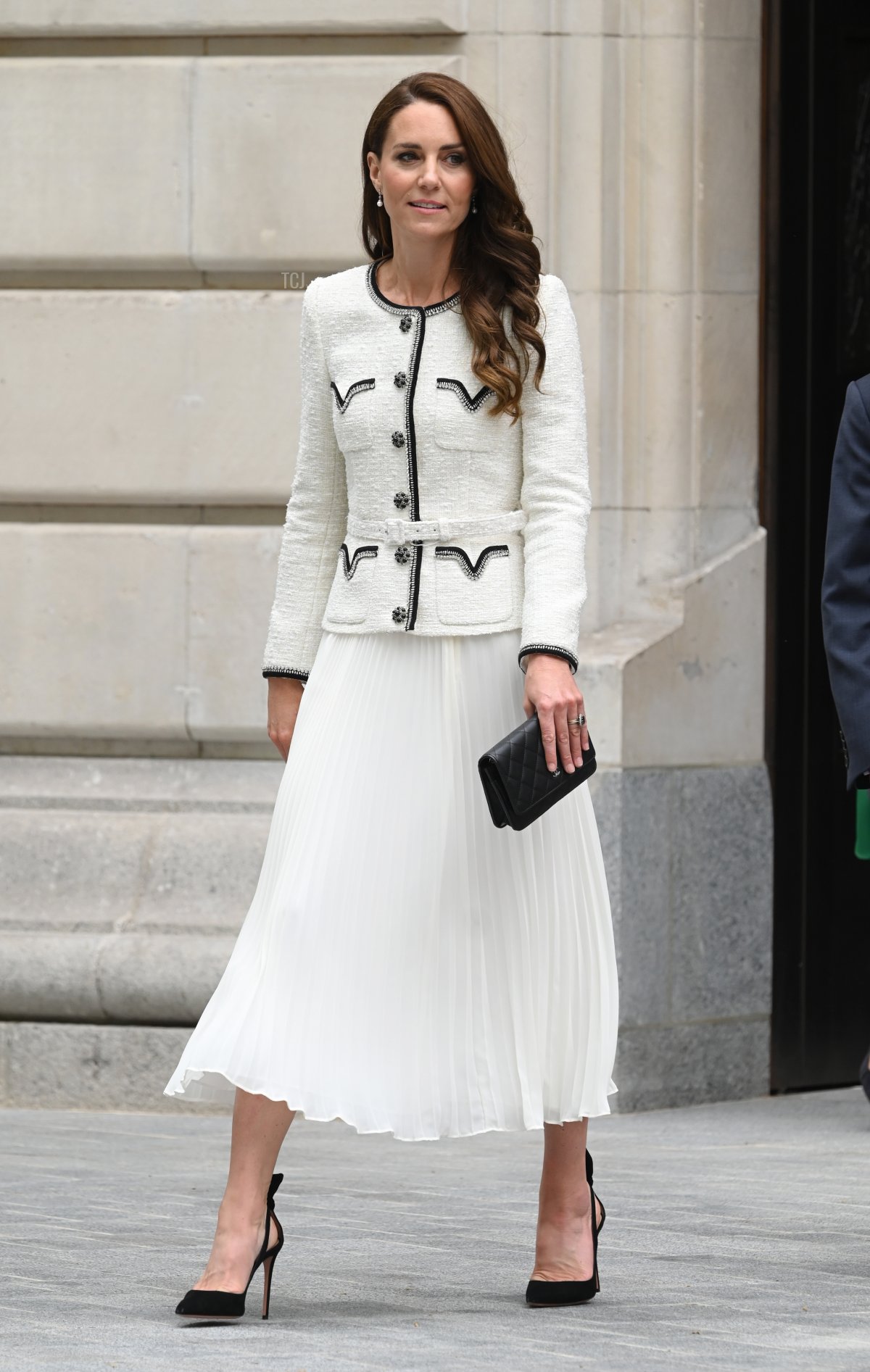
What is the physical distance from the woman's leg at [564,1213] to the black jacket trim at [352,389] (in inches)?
51.7

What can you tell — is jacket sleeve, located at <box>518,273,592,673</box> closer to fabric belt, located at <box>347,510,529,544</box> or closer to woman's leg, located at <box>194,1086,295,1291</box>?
fabric belt, located at <box>347,510,529,544</box>

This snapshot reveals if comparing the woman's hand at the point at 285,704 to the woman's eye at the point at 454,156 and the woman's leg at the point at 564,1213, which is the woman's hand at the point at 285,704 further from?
the woman's eye at the point at 454,156

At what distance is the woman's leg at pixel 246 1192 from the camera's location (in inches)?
161

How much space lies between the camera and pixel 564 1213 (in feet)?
14.1

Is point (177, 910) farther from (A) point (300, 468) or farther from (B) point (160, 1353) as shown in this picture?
(B) point (160, 1353)

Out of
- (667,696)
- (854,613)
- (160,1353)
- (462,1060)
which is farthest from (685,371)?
(160,1353)

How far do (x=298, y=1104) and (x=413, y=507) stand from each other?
1040mm

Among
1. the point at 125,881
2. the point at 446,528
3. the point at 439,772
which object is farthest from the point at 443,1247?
the point at 125,881

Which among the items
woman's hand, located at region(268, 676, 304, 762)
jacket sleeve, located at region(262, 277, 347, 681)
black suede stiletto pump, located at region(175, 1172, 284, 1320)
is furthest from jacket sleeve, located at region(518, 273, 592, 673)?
black suede stiletto pump, located at region(175, 1172, 284, 1320)

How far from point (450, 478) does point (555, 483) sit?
7.2 inches

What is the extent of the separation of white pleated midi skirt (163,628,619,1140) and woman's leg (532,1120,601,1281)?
0.25 feet

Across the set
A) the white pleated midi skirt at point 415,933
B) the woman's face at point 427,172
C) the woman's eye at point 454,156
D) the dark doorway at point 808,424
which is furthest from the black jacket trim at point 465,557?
the dark doorway at point 808,424

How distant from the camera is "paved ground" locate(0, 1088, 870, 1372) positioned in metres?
3.91

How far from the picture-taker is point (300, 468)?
4.51m
